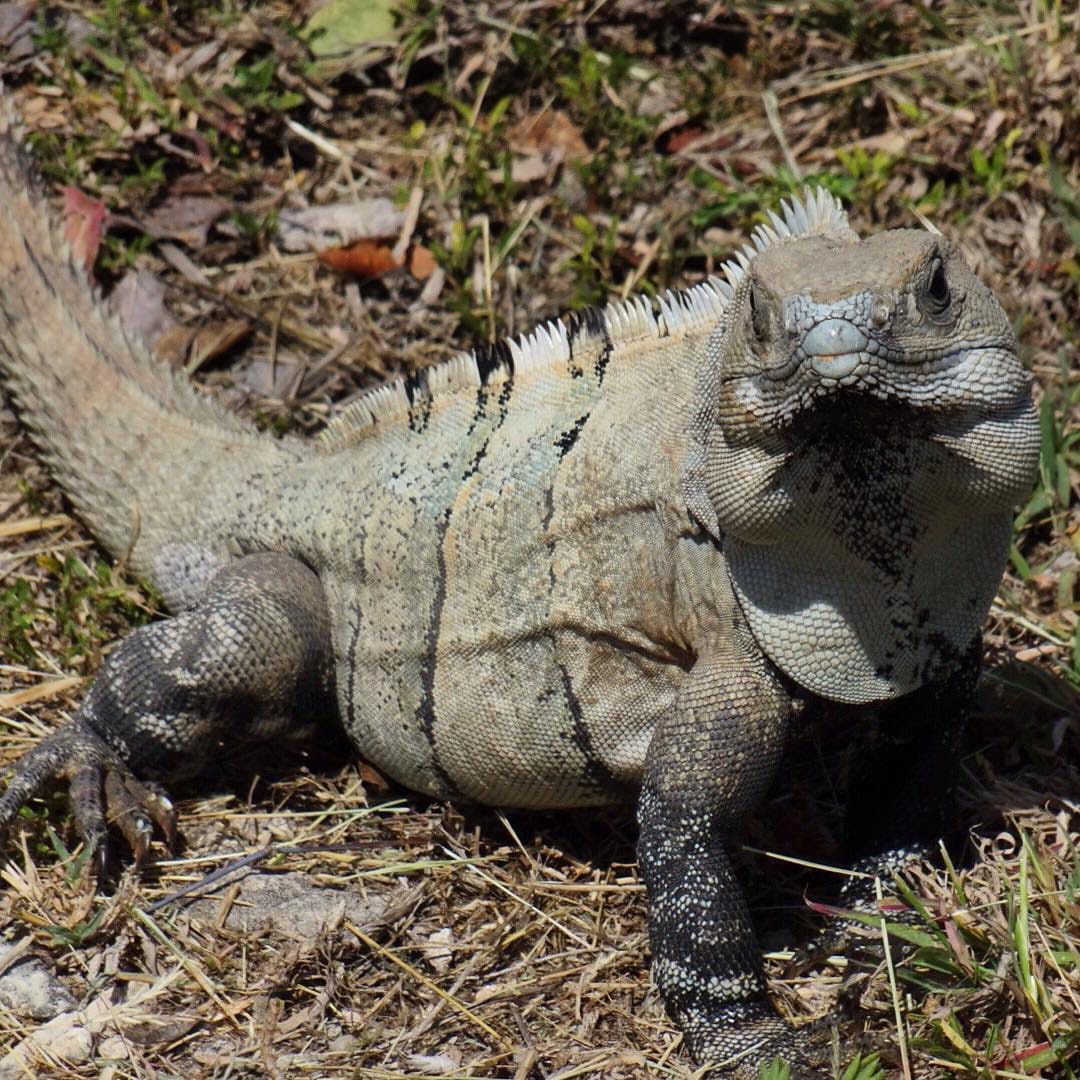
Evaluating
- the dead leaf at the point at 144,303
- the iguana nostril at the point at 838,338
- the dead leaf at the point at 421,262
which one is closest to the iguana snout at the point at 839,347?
the iguana nostril at the point at 838,338

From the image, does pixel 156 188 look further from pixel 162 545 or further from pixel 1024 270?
pixel 1024 270

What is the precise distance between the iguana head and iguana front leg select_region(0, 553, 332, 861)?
1.43m

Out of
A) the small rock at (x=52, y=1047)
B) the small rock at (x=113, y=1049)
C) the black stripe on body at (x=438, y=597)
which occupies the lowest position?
the small rock at (x=113, y=1049)

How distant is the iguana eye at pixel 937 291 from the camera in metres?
3.36

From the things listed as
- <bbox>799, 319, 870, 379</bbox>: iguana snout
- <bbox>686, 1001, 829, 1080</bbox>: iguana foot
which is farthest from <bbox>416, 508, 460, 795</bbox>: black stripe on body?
<bbox>799, 319, 870, 379</bbox>: iguana snout

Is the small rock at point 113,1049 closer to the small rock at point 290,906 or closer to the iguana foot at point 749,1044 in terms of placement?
the small rock at point 290,906

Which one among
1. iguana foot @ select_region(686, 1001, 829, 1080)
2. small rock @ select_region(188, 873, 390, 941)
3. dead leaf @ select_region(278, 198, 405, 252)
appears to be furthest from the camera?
dead leaf @ select_region(278, 198, 405, 252)

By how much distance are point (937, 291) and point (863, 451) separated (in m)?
0.36

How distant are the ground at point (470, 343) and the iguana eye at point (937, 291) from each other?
1.37 metres

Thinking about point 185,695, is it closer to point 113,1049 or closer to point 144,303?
point 113,1049

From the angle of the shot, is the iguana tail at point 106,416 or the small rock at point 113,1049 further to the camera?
the iguana tail at point 106,416

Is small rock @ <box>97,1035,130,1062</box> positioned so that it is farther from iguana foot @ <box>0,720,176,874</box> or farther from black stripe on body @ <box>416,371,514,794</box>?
black stripe on body @ <box>416,371,514,794</box>

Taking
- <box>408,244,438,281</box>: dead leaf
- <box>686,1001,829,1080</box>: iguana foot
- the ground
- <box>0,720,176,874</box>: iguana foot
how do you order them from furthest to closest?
<box>408,244,438,281</box>: dead leaf → <box>0,720,176,874</box>: iguana foot → the ground → <box>686,1001,829,1080</box>: iguana foot

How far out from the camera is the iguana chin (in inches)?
135
